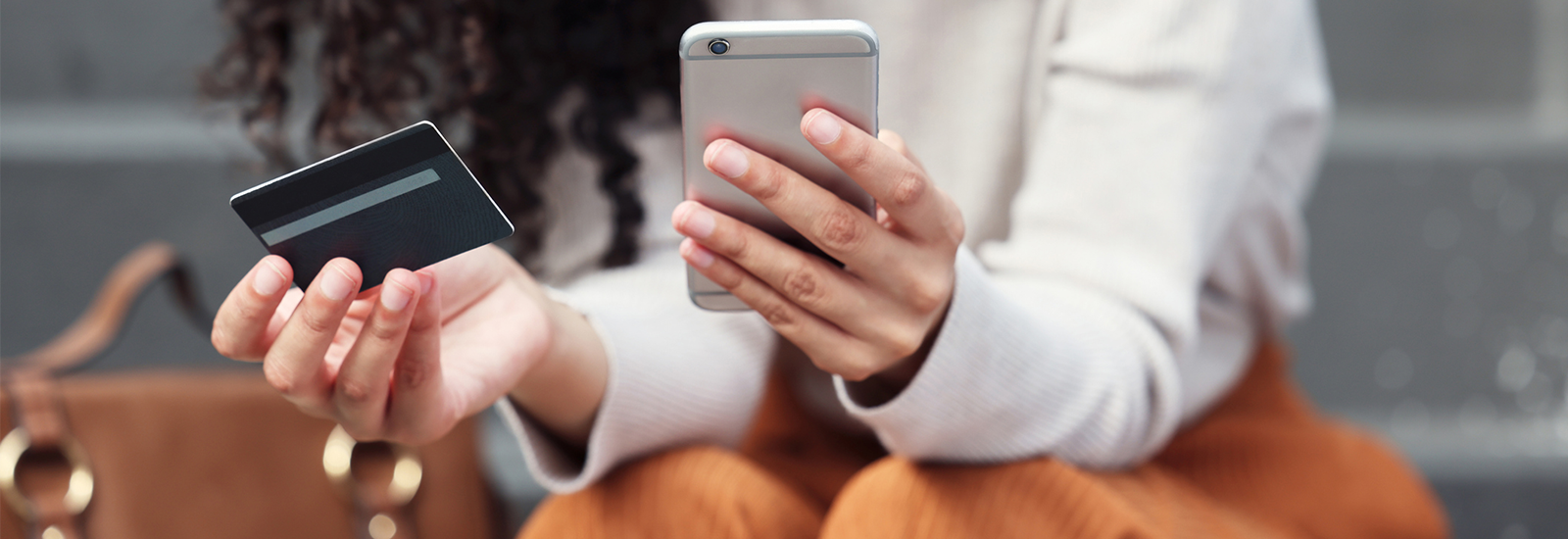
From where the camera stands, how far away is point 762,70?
15.0 inches

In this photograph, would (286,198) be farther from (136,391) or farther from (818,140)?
(136,391)

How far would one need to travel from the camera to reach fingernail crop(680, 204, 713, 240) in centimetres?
37

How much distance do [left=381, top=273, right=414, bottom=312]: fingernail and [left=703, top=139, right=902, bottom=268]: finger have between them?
106 millimetres

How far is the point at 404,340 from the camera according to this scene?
36cm

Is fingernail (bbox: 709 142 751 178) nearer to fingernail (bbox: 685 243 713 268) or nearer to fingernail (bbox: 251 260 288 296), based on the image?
fingernail (bbox: 685 243 713 268)

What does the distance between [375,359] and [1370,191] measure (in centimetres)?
108

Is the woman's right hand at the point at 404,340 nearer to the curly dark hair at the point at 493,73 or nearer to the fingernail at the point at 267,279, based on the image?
the fingernail at the point at 267,279

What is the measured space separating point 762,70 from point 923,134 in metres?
0.29

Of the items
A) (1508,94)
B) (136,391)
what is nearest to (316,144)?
(136,391)

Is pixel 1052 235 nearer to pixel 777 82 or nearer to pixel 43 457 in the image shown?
pixel 777 82

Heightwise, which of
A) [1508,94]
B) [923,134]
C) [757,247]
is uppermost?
[757,247]

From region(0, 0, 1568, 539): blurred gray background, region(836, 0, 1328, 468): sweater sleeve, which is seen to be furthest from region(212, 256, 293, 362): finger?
region(0, 0, 1568, 539): blurred gray background

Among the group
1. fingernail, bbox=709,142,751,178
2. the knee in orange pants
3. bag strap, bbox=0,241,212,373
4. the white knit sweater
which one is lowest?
bag strap, bbox=0,241,212,373

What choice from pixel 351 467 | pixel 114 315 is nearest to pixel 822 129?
pixel 351 467
